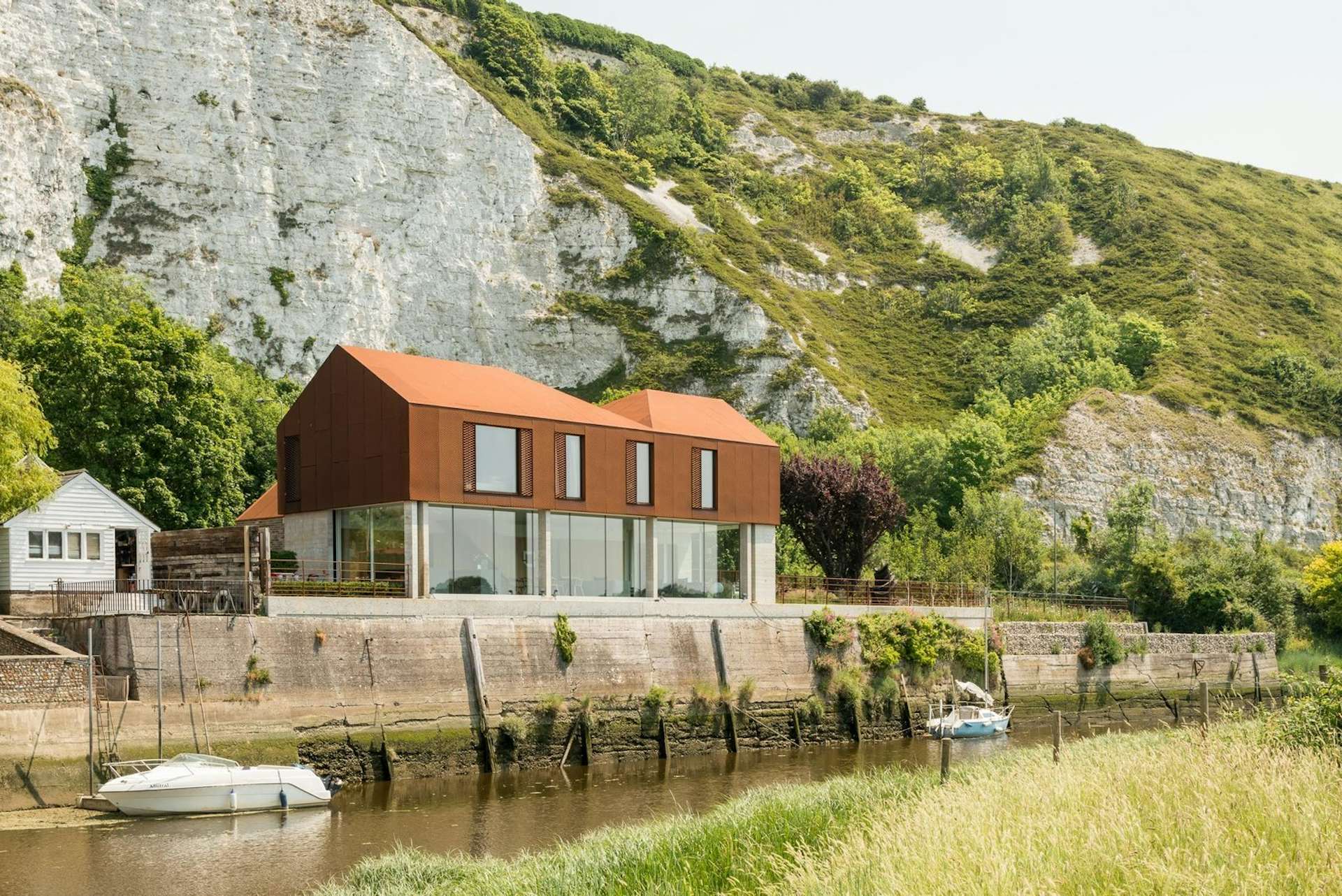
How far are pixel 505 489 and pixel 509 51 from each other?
10303cm

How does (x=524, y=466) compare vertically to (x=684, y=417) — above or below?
below

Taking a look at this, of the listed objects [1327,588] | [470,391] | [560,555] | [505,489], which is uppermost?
[470,391]

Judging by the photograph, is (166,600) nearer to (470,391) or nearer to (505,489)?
(505,489)

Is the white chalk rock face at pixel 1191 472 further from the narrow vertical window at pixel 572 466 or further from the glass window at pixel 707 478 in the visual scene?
the narrow vertical window at pixel 572 466

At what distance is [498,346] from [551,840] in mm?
79019

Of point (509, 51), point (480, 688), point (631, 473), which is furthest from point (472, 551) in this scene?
point (509, 51)

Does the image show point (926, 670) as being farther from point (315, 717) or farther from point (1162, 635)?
point (315, 717)

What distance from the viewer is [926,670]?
49.6m

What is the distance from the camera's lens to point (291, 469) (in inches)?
1777

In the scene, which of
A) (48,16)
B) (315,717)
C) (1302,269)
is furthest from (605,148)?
(315,717)

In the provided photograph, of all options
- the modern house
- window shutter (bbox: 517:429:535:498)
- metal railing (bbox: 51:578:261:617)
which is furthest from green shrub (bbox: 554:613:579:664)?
metal railing (bbox: 51:578:261:617)

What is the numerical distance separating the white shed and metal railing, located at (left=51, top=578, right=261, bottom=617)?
2055 mm

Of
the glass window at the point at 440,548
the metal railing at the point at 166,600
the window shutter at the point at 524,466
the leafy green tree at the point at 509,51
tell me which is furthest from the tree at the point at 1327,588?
the leafy green tree at the point at 509,51

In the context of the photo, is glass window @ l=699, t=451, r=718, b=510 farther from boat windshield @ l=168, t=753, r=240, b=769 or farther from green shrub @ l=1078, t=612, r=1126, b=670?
boat windshield @ l=168, t=753, r=240, b=769
